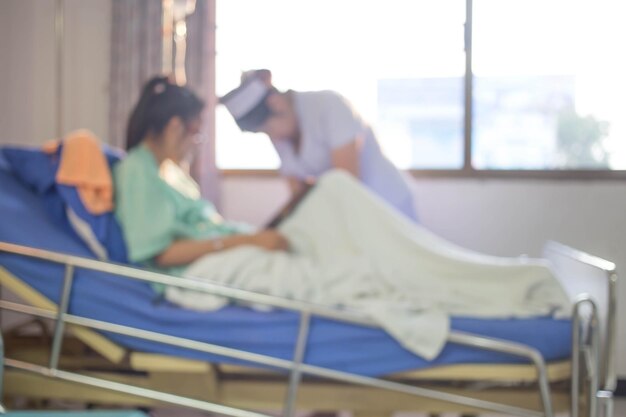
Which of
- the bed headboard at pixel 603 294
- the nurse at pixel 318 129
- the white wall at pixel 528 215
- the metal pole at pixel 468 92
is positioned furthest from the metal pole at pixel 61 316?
the metal pole at pixel 468 92

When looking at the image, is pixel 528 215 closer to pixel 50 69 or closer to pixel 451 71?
pixel 451 71

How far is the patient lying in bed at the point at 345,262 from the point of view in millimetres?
1998

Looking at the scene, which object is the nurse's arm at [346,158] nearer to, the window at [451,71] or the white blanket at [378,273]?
the white blanket at [378,273]

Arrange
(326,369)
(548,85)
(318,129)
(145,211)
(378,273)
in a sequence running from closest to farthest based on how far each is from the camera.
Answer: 1. (326,369)
2. (378,273)
3. (145,211)
4. (318,129)
5. (548,85)

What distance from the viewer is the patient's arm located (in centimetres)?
223

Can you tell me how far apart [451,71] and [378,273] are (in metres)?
1.70

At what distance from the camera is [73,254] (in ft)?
6.96

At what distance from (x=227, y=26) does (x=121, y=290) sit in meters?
1.95

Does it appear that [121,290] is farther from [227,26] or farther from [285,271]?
[227,26]

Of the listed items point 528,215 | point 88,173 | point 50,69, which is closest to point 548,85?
point 528,215

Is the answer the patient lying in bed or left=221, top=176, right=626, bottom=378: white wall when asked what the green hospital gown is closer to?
the patient lying in bed

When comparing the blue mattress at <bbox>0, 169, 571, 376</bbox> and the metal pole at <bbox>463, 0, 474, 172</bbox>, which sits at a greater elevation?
the metal pole at <bbox>463, 0, 474, 172</bbox>

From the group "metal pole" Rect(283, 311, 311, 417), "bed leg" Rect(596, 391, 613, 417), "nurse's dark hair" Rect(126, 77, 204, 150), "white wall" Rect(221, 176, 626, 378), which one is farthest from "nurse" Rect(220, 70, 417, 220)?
"bed leg" Rect(596, 391, 613, 417)

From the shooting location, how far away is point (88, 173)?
7.32ft
